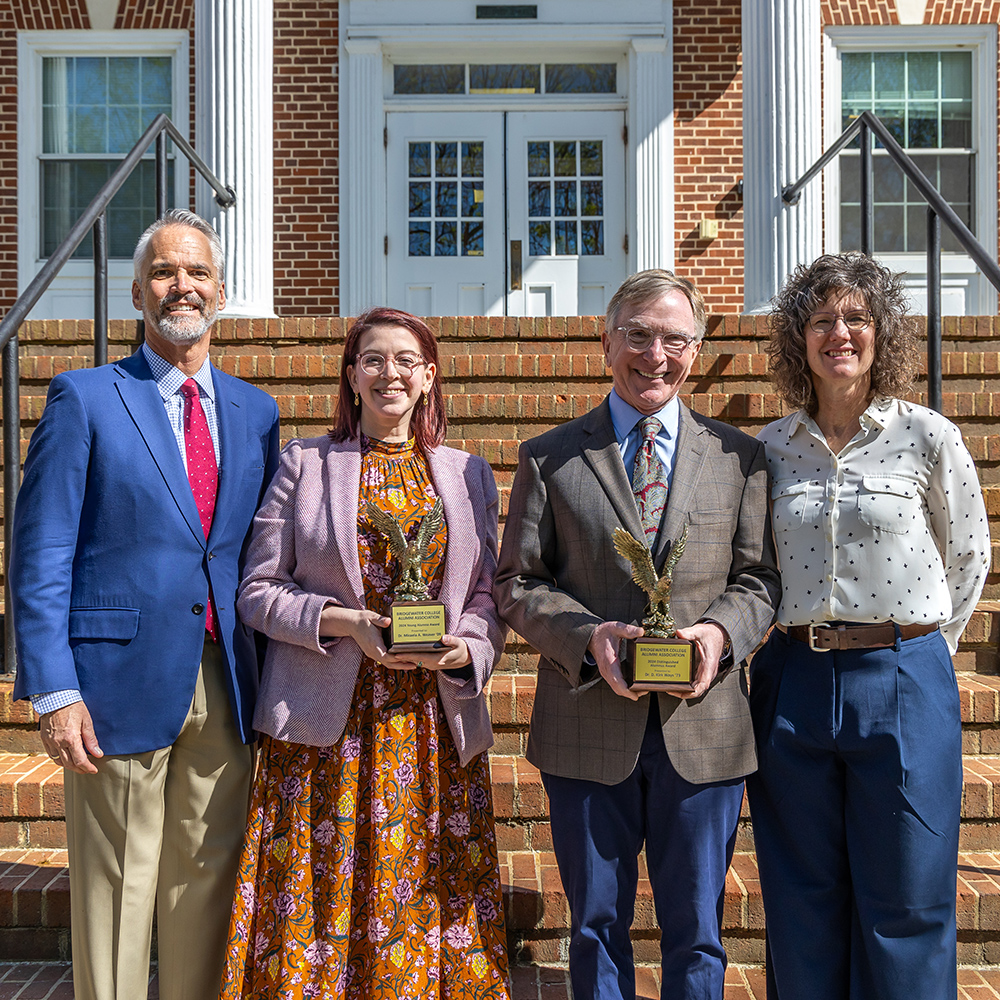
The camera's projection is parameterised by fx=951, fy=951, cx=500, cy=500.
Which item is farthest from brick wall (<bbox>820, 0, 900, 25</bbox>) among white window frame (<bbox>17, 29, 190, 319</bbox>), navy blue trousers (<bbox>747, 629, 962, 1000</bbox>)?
navy blue trousers (<bbox>747, 629, 962, 1000</bbox>)

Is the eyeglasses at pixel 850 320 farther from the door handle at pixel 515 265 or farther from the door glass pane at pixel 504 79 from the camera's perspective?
the door glass pane at pixel 504 79

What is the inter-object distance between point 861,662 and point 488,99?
6934 mm

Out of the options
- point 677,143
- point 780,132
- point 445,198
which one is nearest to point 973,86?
point 677,143

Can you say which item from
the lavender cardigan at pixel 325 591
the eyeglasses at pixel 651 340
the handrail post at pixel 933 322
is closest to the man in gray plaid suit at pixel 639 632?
the eyeglasses at pixel 651 340

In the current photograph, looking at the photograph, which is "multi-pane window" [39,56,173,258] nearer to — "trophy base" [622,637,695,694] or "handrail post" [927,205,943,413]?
"handrail post" [927,205,943,413]

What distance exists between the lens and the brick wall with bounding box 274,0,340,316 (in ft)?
25.5

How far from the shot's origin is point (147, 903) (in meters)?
2.21

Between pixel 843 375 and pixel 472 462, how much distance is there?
0.91 m

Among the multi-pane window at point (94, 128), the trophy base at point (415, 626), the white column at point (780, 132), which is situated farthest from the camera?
the multi-pane window at point (94, 128)

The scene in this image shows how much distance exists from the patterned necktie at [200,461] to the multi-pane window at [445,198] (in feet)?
19.4

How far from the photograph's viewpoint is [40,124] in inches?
320

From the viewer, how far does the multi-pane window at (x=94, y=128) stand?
8.13 metres

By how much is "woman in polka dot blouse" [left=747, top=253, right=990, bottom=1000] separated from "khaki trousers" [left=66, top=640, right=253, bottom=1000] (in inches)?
50.3

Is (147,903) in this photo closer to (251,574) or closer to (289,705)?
(289,705)
